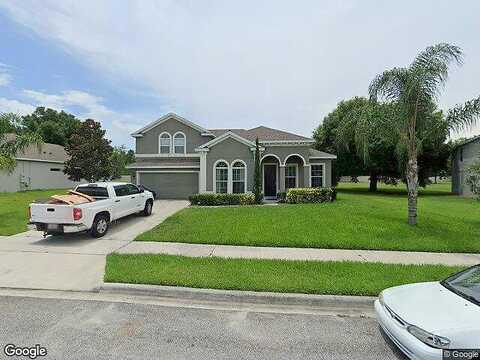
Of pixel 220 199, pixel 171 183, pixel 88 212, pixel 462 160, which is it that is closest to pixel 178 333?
pixel 88 212

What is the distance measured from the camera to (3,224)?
12.4 meters

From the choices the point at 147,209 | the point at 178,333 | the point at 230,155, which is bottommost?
the point at 178,333

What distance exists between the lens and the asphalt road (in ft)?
12.3

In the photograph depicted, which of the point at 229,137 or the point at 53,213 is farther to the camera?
the point at 229,137

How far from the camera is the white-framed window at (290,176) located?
22.1 metres

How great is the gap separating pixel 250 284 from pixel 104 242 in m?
5.85

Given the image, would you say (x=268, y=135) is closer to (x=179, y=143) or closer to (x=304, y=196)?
(x=304, y=196)

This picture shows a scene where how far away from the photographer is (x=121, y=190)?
12.4 meters

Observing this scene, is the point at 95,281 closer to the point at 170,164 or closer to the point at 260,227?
the point at 260,227

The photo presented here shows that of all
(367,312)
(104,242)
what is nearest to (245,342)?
(367,312)

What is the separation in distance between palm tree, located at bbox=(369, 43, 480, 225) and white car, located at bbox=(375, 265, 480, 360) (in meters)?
7.95

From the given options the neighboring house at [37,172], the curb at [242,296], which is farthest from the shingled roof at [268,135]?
the neighboring house at [37,172]

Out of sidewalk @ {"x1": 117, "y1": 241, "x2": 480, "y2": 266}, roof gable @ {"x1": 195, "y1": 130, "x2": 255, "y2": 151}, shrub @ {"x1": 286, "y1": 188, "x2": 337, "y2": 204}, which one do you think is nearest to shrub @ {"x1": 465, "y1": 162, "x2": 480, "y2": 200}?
sidewalk @ {"x1": 117, "y1": 241, "x2": 480, "y2": 266}

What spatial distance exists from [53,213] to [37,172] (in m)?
29.0
